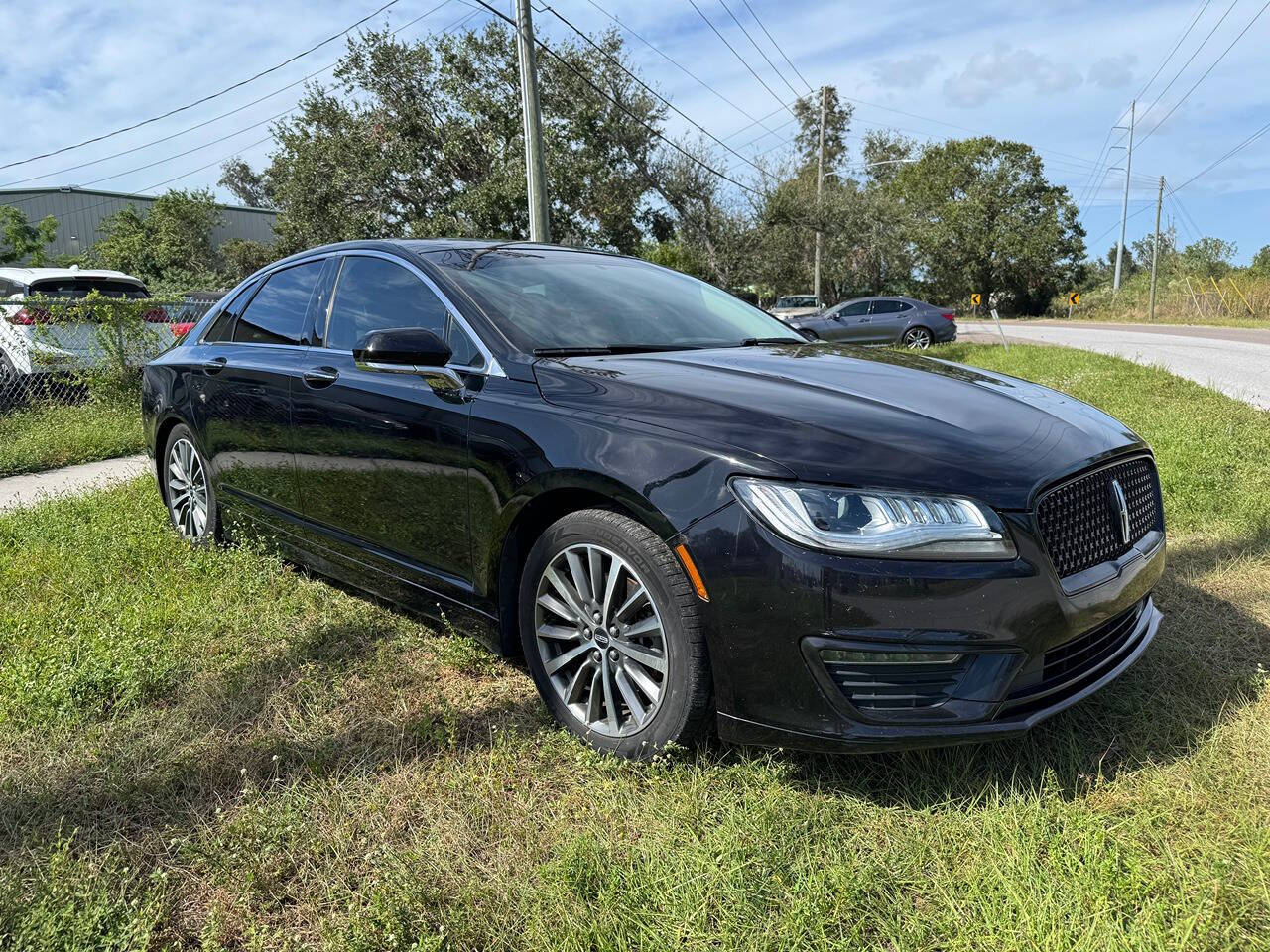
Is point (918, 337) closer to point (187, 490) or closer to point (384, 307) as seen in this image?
point (187, 490)

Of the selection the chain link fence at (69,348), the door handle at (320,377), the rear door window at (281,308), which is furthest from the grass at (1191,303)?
the door handle at (320,377)

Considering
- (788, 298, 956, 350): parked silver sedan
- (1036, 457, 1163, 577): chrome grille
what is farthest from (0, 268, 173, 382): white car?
(788, 298, 956, 350): parked silver sedan

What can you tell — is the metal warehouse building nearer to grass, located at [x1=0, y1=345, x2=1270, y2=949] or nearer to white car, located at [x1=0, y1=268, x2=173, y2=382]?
white car, located at [x1=0, y1=268, x2=173, y2=382]

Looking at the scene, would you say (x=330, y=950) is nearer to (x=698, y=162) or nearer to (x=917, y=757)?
(x=917, y=757)

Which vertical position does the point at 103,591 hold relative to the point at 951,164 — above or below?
below

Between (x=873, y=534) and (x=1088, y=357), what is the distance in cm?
1357

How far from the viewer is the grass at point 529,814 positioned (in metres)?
1.92

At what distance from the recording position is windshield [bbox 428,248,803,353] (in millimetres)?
3105

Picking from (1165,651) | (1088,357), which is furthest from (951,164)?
(1165,651)

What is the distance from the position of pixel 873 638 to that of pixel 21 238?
46327 mm

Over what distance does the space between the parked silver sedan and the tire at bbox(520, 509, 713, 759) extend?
64.5 feet

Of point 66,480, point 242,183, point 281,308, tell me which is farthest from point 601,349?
point 242,183

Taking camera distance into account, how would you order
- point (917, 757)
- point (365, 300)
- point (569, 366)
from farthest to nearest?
point (365, 300)
point (569, 366)
point (917, 757)

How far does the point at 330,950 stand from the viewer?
1.88 metres
